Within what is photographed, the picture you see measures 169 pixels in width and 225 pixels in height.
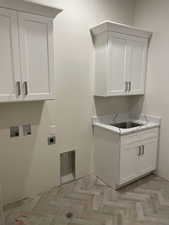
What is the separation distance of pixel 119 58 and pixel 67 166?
1870 millimetres

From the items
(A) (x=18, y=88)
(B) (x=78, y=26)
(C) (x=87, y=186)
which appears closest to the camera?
(A) (x=18, y=88)

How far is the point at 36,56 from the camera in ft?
6.29

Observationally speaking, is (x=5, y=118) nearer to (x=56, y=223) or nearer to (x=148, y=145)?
(x=56, y=223)

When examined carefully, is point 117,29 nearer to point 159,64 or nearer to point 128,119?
point 159,64

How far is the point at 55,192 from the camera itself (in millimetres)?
2525

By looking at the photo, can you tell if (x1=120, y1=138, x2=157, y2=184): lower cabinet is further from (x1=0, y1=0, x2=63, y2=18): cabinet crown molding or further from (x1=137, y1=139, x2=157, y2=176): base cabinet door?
(x1=0, y1=0, x2=63, y2=18): cabinet crown molding

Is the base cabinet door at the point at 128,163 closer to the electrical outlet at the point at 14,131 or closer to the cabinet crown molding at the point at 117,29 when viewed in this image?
the electrical outlet at the point at 14,131

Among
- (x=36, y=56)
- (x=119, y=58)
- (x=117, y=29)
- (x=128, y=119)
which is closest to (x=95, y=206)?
(x=128, y=119)

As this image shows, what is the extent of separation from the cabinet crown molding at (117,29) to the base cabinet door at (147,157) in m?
1.66

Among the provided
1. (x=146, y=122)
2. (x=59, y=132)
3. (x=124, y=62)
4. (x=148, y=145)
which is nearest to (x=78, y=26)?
(x=124, y=62)

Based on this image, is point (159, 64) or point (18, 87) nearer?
point (18, 87)

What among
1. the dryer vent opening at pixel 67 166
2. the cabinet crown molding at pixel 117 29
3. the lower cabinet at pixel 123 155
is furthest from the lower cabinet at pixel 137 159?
the cabinet crown molding at pixel 117 29

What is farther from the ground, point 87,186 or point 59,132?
point 59,132

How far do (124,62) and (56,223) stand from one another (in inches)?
91.0
